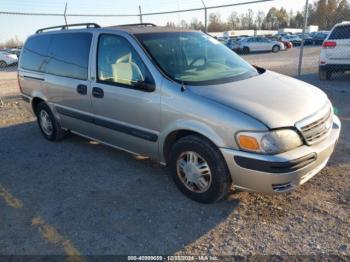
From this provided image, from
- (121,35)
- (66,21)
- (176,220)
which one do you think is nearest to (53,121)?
(121,35)

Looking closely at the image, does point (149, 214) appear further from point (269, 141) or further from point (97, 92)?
point (97, 92)

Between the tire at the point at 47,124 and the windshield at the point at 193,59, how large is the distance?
2379mm

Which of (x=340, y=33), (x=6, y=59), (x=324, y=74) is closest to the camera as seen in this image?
(x=340, y=33)

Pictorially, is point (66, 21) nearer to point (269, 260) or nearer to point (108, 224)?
point (108, 224)

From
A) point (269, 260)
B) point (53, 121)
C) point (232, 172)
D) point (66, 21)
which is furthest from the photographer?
point (66, 21)

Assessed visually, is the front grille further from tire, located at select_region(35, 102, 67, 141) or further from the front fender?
tire, located at select_region(35, 102, 67, 141)

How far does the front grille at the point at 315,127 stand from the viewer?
124 inches

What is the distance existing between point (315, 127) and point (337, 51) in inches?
304

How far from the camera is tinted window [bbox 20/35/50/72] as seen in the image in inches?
216

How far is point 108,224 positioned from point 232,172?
1.29m

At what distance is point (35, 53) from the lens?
18.7 ft

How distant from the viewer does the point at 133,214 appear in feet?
11.3

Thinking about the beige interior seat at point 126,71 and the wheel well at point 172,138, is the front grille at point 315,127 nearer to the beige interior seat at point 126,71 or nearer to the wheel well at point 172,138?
the wheel well at point 172,138

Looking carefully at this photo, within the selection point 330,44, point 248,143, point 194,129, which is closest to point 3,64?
point 330,44
